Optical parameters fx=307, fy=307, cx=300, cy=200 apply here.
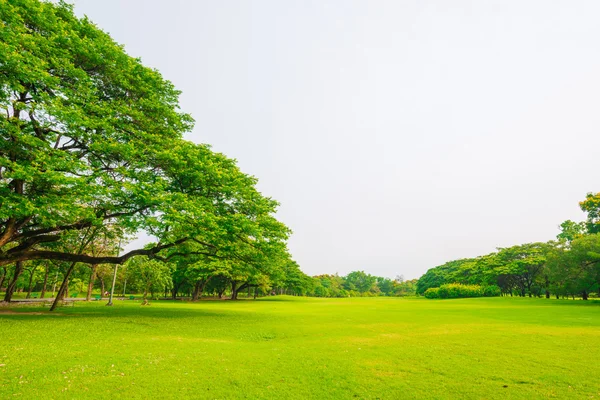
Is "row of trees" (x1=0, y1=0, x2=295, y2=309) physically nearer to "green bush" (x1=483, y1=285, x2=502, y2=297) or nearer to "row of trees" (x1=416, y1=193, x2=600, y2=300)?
"row of trees" (x1=416, y1=193, x2=600, y2=300)

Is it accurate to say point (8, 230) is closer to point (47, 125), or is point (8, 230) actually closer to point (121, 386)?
point (47, 125)

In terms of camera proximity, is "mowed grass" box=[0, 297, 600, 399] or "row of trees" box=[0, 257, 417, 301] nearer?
"mowed grass" box=[0, 297, 600, 399]

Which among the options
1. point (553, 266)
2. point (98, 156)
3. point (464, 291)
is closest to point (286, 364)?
point (98, 156)

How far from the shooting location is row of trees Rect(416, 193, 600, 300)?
38.9 m

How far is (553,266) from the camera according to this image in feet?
137

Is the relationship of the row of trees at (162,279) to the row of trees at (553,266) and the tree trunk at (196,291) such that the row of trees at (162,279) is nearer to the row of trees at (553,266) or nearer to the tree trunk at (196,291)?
the tree trunk at (196,291)

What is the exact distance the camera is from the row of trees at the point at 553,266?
38.9 metres

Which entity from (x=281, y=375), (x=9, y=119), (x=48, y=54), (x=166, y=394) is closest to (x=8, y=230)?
(x=9, y=119)

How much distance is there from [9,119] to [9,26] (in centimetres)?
389

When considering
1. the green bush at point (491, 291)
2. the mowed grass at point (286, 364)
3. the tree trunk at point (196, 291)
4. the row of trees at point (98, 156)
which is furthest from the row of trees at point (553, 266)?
the tree trunk at point (196, 291)

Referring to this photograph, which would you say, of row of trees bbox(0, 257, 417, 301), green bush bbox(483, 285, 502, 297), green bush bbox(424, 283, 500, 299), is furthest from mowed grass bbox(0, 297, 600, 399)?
green bush bbox(424, 283, 500, 299)

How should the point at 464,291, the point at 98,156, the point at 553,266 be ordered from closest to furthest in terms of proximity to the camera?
the point at 98,156 < the point at 553,266 < the point at 464,291

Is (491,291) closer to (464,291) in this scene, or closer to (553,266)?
(464,291)

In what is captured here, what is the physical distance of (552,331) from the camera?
1655 centimetres
